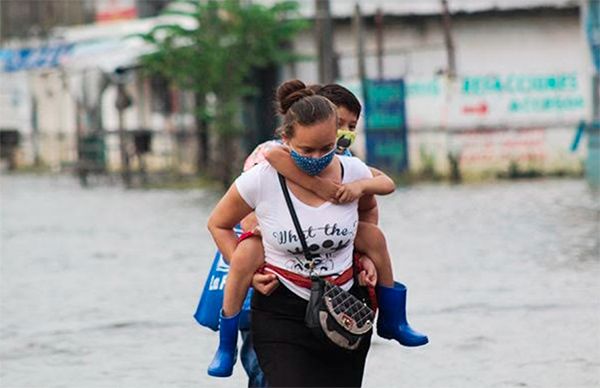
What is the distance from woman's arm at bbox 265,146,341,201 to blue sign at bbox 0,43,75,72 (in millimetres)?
38084

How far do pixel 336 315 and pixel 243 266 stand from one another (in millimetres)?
465

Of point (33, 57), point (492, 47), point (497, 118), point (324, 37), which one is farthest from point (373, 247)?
point (33, 57)

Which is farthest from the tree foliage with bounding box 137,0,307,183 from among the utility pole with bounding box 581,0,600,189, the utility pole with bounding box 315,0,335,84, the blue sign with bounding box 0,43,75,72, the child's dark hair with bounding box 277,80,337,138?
the child's dark hair with bounding box 277,80,337,138

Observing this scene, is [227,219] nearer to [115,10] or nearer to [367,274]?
[367,274]

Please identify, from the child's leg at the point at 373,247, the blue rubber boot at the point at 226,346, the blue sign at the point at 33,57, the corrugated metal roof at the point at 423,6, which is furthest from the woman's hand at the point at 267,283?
the blue sign at the point at 33,57

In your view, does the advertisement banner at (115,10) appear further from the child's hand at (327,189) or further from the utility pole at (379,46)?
the child's hand at (327,189)

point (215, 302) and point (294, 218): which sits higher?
point (294, 218)

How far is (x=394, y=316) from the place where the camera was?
655cm

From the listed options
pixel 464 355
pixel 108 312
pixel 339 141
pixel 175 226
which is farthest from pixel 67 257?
pixel 339 141

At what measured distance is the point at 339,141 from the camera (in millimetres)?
6602

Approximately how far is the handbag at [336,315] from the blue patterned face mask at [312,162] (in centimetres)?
23

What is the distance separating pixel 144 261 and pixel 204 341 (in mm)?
5642

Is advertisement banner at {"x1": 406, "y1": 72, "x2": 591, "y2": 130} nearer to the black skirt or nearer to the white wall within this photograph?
the white wall

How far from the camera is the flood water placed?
10.2 metres
